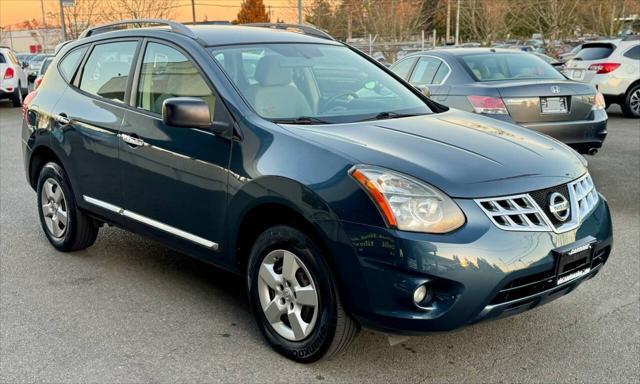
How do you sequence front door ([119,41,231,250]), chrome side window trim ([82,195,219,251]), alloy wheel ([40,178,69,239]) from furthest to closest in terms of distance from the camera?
alloy wheel ([40,178,69,239])
chrome side window trim ([82,195,219,251])
front door ([119,41,231,250])

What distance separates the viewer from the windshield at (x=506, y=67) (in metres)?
7.96

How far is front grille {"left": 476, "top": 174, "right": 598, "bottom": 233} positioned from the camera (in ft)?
9.75

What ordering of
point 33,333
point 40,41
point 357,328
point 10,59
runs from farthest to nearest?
point 40,41 → point 10,59 → point 33,333 → point 357,328

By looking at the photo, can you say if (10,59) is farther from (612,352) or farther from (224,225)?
Result: (612,352)

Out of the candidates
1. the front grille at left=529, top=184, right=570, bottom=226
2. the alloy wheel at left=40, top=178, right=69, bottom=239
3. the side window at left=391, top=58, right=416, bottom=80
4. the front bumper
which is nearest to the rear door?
the alloy wheel at left=40, top=178, right=69, bottom=239

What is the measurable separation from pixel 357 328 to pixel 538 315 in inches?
53.7

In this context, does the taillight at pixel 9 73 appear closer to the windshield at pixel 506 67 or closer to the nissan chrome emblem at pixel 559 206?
the windshield at pixel 506 67

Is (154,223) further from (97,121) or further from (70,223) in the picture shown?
(70,223)

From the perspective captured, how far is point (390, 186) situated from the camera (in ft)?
9.82

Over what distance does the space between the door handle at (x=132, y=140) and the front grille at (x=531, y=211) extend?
221 centimetres

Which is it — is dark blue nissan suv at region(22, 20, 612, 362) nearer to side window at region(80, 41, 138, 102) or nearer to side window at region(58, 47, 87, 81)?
side window at region(80, 41, 138, 102)

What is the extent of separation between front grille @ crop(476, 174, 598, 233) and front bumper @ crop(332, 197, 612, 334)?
0.13ft

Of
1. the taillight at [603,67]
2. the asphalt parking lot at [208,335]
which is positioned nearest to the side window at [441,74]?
the asphalt parking lot at [208,335]

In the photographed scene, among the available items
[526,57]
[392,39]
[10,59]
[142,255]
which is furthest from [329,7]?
[142,255]
